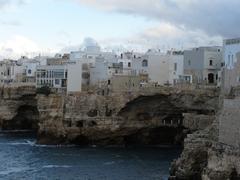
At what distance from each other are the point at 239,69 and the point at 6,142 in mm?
26086

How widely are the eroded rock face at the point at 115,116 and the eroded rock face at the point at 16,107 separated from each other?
36.8ft

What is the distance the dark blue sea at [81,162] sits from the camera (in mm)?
41562

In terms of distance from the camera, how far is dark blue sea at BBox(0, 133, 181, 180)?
1636 inches

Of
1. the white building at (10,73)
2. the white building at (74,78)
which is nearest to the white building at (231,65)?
the white building at (74,78)

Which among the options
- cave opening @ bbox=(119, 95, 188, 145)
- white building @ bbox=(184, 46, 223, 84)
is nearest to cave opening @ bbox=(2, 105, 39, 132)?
cave opening @ bbox=(119, 95, 188, 145)

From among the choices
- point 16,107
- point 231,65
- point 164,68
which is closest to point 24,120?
point 16,107

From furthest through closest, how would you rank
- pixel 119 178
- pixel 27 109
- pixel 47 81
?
1. pixel 27 109
2. pixel 47 81
3. pixel 119 178

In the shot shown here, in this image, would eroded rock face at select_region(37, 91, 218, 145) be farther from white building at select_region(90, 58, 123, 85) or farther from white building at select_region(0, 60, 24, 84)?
white building at select_region(0, 60, 24, 84)

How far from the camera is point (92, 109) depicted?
57344mm

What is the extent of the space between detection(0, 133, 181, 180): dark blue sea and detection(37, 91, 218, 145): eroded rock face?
2126 millimetres

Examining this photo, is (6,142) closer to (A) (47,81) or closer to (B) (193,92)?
(A) (47,81)

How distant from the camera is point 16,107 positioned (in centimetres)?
7100

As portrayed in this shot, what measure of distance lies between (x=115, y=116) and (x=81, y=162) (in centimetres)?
1127

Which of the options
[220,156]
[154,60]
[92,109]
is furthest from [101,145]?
[220,156]
